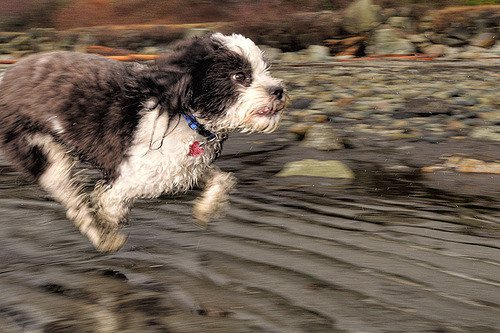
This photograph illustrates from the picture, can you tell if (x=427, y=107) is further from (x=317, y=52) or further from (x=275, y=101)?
(x=317, y=52)

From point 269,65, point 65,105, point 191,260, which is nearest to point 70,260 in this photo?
point 191,260

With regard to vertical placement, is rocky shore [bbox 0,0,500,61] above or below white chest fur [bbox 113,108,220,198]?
above

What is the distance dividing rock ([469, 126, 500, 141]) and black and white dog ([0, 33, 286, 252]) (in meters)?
3.92

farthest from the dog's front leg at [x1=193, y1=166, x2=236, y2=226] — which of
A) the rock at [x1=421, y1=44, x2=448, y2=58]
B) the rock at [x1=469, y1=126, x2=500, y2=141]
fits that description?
the rock at [x1=421, y1=44, x2=448, y2=58]

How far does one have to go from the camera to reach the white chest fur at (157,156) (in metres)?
4.00

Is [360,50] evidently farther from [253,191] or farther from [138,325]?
[138,325]

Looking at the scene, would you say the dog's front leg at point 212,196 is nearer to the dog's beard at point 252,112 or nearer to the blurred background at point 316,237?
the blurred background at point 316,237

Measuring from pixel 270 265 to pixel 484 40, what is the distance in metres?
12.6

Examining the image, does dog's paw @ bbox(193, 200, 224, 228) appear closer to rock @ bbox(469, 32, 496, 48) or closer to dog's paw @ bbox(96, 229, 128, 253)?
dog's paw @ bbox(96, 229, 128, 253)

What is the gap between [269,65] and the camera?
14.0 ft

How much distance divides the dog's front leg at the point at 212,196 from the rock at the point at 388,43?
434 inches

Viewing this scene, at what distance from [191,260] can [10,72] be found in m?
1.78

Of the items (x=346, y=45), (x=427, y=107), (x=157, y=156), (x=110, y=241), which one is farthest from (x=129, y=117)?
(x=346, y=45)

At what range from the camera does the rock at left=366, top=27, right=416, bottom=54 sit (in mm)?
14750
